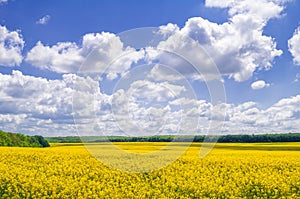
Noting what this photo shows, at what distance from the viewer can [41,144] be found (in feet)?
210

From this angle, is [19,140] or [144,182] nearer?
[144,182]

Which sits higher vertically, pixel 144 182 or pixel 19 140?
pixel 19 140

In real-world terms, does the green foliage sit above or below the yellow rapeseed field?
above

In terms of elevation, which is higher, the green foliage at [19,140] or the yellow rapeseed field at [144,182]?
the green foliage at [19,140]

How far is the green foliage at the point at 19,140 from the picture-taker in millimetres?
53031

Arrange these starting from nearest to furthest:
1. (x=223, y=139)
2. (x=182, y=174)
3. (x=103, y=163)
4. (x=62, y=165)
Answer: (x=182, y=174) < (x=62, y=165) < (x=103, y=163) < (x=223, y=139)

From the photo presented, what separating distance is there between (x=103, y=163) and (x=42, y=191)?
23.0 feet

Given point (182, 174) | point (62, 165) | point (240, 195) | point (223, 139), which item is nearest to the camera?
point (240, 195)

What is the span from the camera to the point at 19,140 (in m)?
57.0

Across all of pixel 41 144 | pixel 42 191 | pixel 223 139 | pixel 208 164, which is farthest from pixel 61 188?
pixel 223 139

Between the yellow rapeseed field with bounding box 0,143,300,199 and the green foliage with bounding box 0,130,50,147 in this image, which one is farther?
the green foliage with bounding box 0,130,50,147

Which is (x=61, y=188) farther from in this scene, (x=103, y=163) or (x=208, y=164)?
(x=208, y=164)

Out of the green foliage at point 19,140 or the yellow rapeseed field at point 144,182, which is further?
the green foliage at point 19,140

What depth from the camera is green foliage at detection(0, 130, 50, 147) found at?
53031 millimetres
